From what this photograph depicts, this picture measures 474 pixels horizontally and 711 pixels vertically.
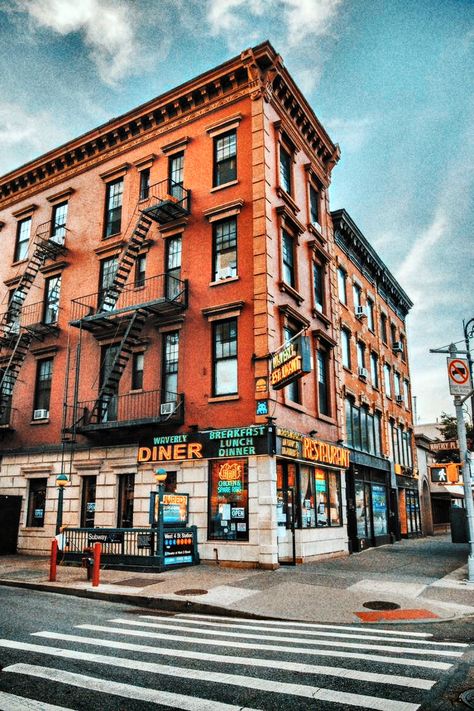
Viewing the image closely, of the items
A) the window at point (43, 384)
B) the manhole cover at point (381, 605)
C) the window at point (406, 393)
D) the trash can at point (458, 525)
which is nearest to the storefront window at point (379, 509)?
the trash can at point (458, 525)

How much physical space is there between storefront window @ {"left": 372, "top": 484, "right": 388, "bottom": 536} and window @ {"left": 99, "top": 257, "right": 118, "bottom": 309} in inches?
618

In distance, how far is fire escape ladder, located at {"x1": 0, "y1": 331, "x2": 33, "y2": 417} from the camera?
80.0ft

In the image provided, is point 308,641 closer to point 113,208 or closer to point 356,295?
point 113,208

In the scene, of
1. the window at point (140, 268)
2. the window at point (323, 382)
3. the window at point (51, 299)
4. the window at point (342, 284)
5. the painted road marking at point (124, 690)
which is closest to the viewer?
the painted road marking at point (124, 690)

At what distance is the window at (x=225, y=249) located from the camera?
19.9m

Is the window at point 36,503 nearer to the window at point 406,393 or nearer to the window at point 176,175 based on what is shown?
the window at point 176,175

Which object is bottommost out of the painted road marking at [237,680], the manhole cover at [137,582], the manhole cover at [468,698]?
the manhole cover at [137,582]

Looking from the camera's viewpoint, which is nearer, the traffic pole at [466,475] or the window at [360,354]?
the traffic pole at [466,475]

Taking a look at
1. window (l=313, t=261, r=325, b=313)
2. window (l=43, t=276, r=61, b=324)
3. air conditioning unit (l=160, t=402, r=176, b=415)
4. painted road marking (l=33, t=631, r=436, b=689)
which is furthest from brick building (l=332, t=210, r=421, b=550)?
painted road marking (l=33, t=631, r=436, b=689)

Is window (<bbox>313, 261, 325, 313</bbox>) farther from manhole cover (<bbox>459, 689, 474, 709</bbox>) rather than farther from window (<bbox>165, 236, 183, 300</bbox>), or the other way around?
manhole cover (<bbox>459, 689, 474, 709</bbox>)

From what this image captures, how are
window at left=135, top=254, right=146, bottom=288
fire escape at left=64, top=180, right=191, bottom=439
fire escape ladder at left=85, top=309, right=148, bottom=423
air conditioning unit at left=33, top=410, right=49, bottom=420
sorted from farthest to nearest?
1. air conditioning unit at left=33, top=410, right=49, bottom=420
2. window at left=135, top=254, right=146, bottom=288
3. fire escape ladder at left=85, top=309, right=148, bottom=423
4. fire escape at left=64, top=180, right=191, bottom=439

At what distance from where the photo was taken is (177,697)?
548 centimetres

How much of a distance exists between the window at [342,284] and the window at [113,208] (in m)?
10.7

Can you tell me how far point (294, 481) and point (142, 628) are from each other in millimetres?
10434
